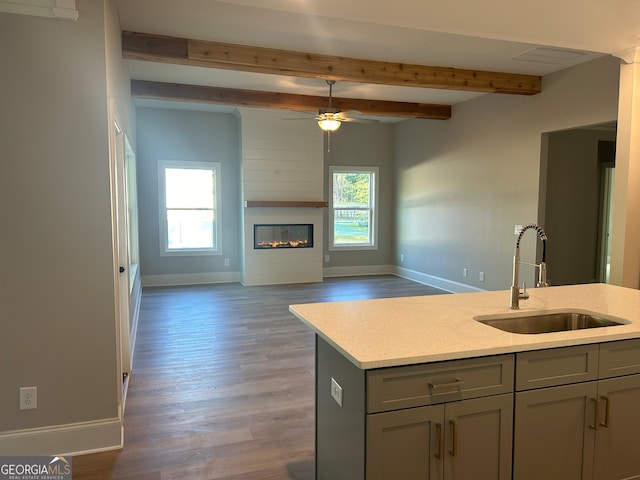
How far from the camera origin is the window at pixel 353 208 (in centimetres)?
854

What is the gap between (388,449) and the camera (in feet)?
5.19

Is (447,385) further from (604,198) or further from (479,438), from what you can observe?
(604,198)

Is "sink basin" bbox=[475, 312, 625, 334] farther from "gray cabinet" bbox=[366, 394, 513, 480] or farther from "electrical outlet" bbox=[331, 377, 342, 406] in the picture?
"electrical outlet" bbox=[331, 377, 342, 406]

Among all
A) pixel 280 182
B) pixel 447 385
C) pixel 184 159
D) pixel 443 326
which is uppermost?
pixel 184 159

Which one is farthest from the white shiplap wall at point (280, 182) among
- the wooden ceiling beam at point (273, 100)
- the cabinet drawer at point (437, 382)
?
the cabinet drawer at point (437, 382)

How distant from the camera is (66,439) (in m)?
2.44

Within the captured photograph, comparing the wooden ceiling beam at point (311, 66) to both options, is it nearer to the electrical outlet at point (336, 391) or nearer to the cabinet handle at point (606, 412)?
the electrical outlet at point (336, 391)

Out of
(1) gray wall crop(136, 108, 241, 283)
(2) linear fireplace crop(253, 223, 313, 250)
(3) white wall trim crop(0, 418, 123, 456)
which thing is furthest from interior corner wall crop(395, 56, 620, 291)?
(3) white wall trim crop(0, 418, 123, 456)

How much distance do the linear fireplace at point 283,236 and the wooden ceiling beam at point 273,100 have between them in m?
2.21

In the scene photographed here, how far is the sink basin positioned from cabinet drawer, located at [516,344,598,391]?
40 centimetres

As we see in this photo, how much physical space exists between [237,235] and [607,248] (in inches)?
233

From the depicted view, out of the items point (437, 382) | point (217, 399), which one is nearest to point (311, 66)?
point (217, 399)

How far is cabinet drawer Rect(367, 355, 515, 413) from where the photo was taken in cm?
155

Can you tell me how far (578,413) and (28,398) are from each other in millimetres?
2750
